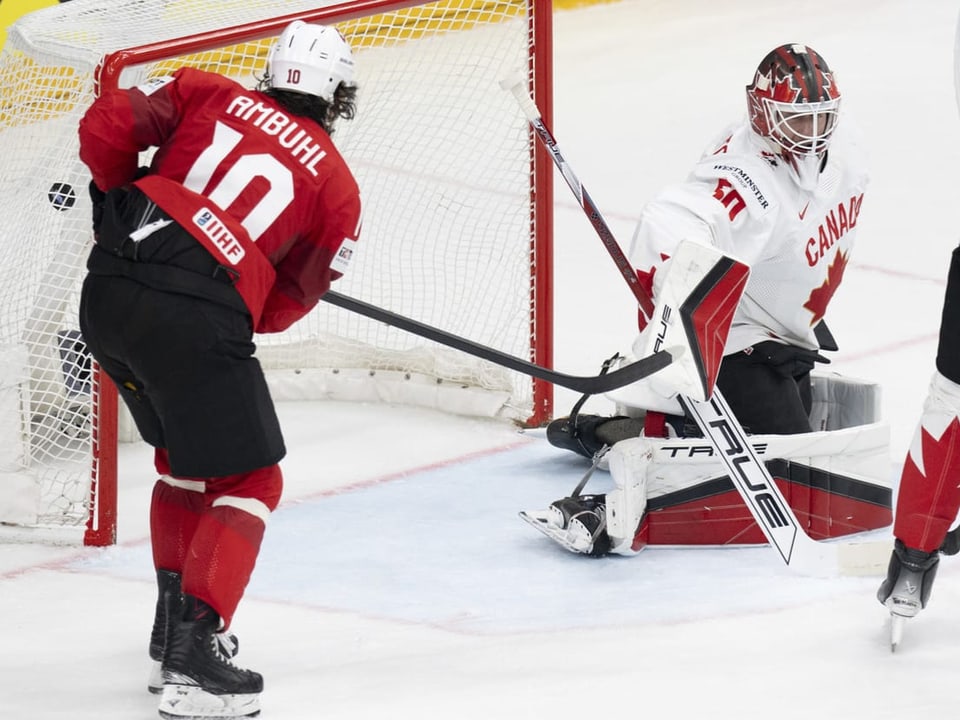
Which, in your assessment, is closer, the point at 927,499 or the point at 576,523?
the point at 927,499

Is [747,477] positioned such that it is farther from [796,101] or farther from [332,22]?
[332,22]

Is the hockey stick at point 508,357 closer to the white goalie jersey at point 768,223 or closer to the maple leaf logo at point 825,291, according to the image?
the white goalie jersey at point 768,223

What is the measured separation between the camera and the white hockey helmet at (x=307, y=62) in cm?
A: 253

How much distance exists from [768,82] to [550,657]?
122 cm

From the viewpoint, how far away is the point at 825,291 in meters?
3.41

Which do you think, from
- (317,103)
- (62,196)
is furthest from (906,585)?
(62,196)

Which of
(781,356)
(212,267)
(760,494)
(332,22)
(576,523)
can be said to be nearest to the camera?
(212,267)

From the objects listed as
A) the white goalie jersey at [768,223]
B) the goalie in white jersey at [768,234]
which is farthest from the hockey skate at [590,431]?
the white goalie jersey at [768,223]

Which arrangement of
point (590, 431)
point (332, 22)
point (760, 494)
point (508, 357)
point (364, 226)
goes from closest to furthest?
point (508, 357) → point (760, 494) → point (332, 22) → point (590, 431) → point (364, 226)

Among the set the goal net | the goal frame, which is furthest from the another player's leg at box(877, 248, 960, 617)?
the goal frame

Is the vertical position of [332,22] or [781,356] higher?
[332,22]

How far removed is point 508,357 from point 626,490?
16.4 inches

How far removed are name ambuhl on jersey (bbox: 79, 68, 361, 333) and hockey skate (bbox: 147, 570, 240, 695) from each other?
0.44 m

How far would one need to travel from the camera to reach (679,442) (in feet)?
10.6
